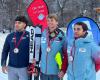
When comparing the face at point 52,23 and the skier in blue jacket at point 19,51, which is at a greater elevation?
the face at point 52,23

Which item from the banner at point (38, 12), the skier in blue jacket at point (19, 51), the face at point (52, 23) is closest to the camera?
the face at point (52, 23)

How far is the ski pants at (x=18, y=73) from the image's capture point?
4.92m

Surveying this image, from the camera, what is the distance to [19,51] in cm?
489

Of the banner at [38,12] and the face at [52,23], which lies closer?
the face at [52,23]

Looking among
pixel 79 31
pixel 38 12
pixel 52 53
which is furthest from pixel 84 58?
pixel 38 12

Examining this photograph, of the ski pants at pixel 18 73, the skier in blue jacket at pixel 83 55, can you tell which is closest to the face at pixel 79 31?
the skier in blue jacket at pixel 83 55

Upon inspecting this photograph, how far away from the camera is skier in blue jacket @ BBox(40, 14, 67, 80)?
4559 mm

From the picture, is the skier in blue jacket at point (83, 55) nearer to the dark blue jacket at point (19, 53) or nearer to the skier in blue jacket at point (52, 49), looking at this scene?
the skier in blue jacket at point (52, 49)

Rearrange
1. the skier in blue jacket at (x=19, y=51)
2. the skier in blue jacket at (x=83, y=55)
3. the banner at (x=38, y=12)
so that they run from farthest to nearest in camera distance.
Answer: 1. the banner at (x=38, y=12)
2. the skier in blue jacket at (x=19, y=51)
3. the skier in blue jacket at (x=83, y=55)

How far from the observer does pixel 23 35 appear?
4.93 meters

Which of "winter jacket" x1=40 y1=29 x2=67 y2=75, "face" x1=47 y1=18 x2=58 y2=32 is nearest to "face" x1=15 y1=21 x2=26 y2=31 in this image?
"winter jacket" x1=40 y1=29 x2=67 y2=75

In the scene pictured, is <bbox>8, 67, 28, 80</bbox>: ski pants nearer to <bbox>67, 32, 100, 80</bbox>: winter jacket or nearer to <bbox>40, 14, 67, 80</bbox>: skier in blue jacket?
<bbox>40, 14, 67, 80</bbox>: skier in blue jacket

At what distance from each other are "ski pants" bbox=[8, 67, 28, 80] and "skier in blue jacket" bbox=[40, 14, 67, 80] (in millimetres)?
388

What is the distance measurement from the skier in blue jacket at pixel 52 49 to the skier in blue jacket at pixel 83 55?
32 cm
